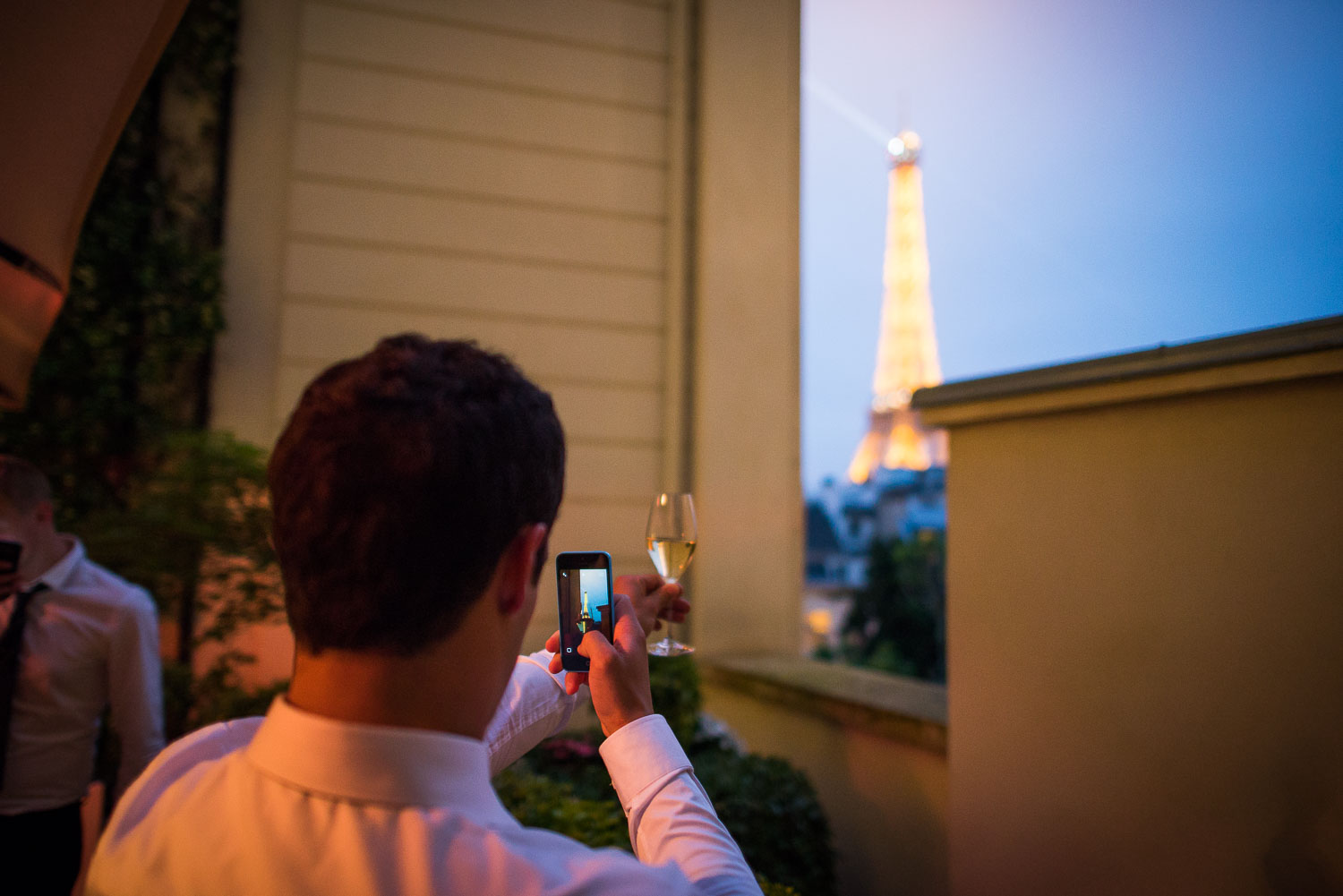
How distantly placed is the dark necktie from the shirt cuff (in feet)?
7.64

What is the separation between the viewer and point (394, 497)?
29.5 inches

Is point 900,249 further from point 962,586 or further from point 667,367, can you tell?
point 962,586

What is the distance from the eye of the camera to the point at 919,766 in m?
3.11

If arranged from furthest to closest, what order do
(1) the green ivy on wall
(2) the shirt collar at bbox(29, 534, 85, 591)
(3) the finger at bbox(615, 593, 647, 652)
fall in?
(1) the green ivy on wall → (2) the shirt collar at bbox(29, 534, 85, 591) → (3) the finger at bbox(615, 593, 647, 652)

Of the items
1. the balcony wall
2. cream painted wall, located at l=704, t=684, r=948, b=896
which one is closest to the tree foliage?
cream painted wall, located at l=704, t=684, r=948, b=896

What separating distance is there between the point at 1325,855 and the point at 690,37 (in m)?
6.16

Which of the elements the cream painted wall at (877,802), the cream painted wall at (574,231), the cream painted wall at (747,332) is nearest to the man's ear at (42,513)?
the cream painted wall at (574,231)

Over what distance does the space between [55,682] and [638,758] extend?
239cm

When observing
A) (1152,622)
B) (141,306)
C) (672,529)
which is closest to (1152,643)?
(1152,622)

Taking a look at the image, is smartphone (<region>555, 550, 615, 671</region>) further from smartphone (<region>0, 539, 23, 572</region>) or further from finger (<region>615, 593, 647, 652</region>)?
smartphone (<region>0, 539, 23, 572</region>)

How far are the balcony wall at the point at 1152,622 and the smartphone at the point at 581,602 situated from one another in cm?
170

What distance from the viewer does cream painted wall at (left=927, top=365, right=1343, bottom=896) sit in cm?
189

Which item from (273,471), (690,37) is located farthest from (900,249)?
(273,471)

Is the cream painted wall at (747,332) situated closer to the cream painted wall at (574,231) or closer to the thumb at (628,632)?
the cream painted wall at (574,231)
